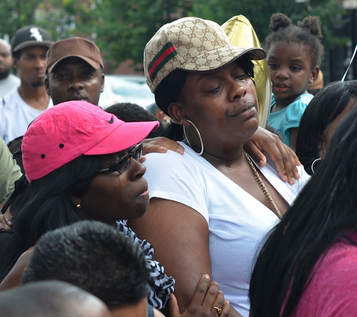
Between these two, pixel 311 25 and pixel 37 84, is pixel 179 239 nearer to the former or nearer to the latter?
pixel 311 25

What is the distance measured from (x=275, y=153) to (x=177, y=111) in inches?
19.0

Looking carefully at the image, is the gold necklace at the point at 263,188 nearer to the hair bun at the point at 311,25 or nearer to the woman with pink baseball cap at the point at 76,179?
the woman with pink baseball cap at the point at 76,179

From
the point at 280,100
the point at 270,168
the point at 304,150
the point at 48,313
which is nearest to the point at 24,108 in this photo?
the point at 280,100

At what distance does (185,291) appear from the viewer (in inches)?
112

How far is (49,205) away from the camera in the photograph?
270cm

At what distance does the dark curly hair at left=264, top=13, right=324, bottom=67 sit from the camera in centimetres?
571

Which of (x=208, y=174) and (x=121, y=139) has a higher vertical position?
(x=121, y=139)

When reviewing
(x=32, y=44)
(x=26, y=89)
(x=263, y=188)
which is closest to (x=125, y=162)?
(x=263, y=188)

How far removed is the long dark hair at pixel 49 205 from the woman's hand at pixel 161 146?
17.3 inches

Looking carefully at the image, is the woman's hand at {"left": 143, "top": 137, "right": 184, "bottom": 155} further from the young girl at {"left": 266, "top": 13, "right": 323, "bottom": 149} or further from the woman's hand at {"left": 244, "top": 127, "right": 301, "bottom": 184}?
Answer: the young girl at {"left": 266, "top": 13, "right": 323, "bottom": 149}

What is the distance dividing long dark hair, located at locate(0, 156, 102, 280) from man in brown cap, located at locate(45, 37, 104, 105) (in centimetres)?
204

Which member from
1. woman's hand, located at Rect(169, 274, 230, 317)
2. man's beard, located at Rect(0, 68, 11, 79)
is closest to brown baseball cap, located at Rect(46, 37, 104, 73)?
woman's hand, located at Rect(169, 274, 230, 317)

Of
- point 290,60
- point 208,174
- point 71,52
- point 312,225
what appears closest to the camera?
point 312,225

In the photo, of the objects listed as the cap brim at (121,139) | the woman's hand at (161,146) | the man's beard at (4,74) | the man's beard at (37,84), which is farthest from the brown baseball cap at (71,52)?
the man's beard at (4,74)
